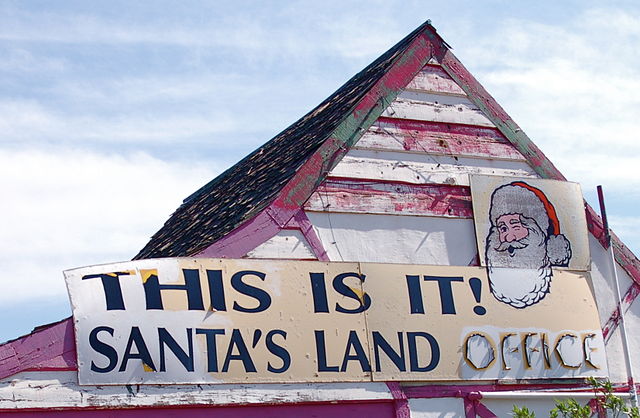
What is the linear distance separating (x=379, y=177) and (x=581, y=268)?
2515mm

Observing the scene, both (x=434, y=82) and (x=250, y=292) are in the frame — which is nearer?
(x=250, y=292)

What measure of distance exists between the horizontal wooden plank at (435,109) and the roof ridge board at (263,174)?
0.36 meters

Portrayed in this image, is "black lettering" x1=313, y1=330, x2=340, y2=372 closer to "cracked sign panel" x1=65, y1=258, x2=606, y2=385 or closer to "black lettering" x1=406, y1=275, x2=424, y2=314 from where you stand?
"cracked sign panel" x1=65, y1=258, x2=606, y2=385

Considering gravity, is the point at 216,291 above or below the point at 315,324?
above

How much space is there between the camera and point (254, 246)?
9.31m

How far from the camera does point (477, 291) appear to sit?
404 inches

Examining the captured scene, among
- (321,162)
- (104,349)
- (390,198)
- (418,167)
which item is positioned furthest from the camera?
(418,167)

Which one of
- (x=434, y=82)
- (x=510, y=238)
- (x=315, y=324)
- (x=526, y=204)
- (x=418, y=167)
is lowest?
(x=315, y=324)

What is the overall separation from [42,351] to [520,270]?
4.98 meters

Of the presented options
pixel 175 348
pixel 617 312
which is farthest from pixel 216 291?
pixel 617 312

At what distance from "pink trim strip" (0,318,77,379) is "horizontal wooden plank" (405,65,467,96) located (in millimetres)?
4498

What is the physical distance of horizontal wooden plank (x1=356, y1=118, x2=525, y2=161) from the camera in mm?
10367

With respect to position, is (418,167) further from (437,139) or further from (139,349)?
(139,349)

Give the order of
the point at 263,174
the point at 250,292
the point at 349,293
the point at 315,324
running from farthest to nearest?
the point at 263,174 < the point at 349,293 < the point at 315,324 < the point at 250,292
